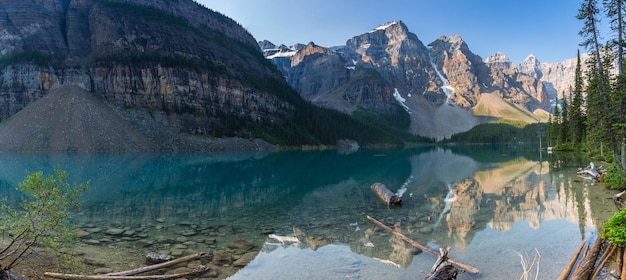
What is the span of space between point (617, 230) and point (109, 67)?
7587 inches

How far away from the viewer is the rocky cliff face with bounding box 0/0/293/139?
155000 millimetres

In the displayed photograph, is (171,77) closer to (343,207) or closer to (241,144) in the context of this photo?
(241,144)

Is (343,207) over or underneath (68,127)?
underneath

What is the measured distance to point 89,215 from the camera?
2252 centimetres

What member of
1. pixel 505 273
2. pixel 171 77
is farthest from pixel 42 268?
pixel 171 77

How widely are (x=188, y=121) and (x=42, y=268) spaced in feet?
526

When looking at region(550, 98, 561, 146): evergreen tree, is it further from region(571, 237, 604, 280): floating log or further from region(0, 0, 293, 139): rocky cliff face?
region(0, 0, 293, 139): rocky cliff face

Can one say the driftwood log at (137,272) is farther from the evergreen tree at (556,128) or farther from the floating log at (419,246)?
→ the evergreen tree at (556,128)

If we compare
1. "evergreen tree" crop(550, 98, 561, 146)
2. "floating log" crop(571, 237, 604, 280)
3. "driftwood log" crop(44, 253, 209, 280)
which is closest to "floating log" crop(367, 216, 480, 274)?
"floating log" crop(571, 237, 604, 280)

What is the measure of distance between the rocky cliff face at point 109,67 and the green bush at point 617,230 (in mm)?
160157

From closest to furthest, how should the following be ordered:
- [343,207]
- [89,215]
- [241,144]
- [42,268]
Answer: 1. [42,268]
2. [89,215]
3. [343,207]
4. [241,144]

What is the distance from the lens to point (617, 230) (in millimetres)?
12617

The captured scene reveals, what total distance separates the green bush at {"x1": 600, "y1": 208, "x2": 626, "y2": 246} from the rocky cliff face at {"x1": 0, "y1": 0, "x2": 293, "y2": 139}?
525ft

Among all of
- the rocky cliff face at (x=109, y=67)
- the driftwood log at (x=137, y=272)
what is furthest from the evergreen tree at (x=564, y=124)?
the rocky cliff face at (x=109, y=67)
